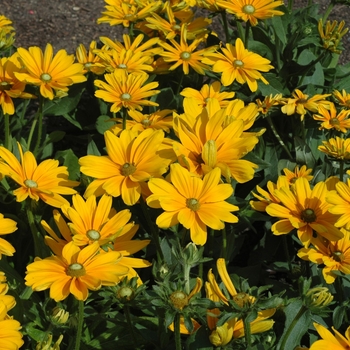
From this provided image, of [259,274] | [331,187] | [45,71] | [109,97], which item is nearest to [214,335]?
[331,187]

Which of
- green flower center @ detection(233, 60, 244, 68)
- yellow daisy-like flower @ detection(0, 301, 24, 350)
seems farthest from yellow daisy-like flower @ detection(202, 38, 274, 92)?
yellow daisy-like flower @ detection(0, 301, 24, 350)

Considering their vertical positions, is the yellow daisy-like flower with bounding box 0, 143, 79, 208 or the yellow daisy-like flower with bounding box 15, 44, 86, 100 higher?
the yellow daisy-like flower with bounding box 15, 44, 86, 100

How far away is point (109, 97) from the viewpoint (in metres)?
2.29

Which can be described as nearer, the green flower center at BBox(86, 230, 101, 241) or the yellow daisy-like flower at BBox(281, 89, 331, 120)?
the green flower center at BBox(86, 230, 101, 241)

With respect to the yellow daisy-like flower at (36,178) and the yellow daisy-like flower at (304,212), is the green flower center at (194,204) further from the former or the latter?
the yellow daisy-like flower at (36,178)

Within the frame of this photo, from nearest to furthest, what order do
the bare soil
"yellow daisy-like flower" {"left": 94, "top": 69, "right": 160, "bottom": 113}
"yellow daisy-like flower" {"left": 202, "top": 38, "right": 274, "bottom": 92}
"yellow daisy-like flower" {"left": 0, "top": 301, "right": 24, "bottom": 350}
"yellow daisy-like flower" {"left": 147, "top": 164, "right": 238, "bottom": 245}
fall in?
1. "yellow daisy-like flower" {"left": 0, "top": 301, "right": 24, "bottom": 350}
2. "yellow daisy-like flower" {"left": 147, "top": 164, "right": 238, "bottom": 245}
3. "yellow daisy-like flower" {"left": 94, "top": 69, "right": 160, "bottom": 113}
4. "yellow daisy-like flower" {"left": 202, "top": 38, "right": 274, "bottom": 92}
5. the bare soil

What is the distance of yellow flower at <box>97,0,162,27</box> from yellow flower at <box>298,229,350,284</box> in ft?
4.94

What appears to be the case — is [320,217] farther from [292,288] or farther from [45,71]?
[45,71]

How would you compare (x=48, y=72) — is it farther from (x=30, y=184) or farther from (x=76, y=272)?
(x=76, y=272)

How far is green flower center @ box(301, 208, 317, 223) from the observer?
183 centimetres

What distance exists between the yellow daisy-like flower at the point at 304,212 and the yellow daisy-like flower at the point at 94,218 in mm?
426

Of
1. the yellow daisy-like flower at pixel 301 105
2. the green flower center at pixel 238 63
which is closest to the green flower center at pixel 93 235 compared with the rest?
the yellow daisy-like flower at pixel 301 105

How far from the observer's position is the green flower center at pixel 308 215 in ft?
6.02

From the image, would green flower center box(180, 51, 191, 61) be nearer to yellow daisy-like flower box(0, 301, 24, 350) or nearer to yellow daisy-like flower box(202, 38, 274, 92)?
yellow daisy-like flower box(202, 38, 274, 92)
